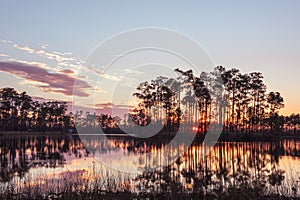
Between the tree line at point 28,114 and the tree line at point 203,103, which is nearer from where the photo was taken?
the tree line at point 203,103

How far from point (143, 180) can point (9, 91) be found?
9125cm

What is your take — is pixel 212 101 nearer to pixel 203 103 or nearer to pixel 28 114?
pixel 203 103

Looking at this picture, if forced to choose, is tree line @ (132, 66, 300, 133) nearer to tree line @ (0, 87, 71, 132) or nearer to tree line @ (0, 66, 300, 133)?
tree line @ (0, 66, 300, 133)

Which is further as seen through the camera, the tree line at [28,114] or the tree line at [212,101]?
the tree line at [28,114]

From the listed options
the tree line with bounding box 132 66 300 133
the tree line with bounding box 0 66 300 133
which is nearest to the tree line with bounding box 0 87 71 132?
the tree line with bounding box 0 66 300 133

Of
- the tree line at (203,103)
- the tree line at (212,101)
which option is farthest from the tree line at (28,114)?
the tree line at (212,101)

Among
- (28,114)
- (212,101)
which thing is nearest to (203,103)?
(212,101)

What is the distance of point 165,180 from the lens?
14.5 metres

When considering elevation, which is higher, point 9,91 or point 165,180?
point 9,91

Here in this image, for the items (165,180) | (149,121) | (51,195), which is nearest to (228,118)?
(149,121)

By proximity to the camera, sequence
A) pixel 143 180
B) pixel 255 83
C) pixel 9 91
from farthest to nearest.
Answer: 1. pixel 9 91
2. pixel 255 83
3. pixel 143 180

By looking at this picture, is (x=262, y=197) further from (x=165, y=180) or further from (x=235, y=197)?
(x=165, y=180)

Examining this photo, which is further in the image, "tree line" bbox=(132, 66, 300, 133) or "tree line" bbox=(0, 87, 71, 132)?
"tree line" bbox=(0, 87, 71, 132)

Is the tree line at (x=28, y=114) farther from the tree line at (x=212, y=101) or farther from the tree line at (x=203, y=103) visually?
the tree line at (x=212, y=101)
